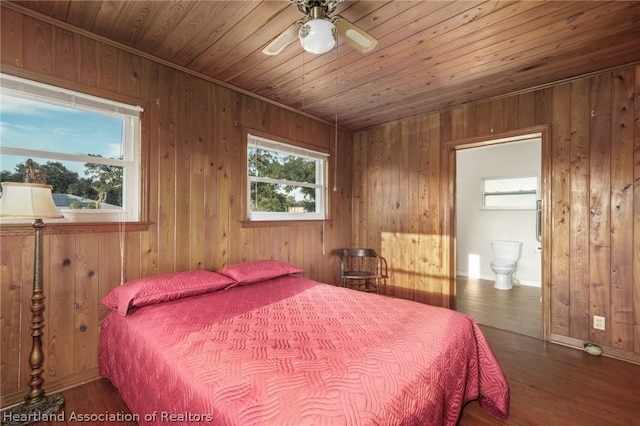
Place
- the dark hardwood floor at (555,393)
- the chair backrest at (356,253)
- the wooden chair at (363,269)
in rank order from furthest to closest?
the chair backrest at (356,253), the wooden chair at (363,269), the dark hardwood floor at (555,393)

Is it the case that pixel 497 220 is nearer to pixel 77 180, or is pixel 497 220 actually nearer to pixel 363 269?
pixel 363 269

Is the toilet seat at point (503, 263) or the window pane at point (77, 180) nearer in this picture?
the window pane at point (77, 180)

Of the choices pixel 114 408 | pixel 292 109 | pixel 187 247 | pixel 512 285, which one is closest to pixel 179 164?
pixel 187 247

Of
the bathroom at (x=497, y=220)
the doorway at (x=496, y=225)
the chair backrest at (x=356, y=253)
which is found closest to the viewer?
the chair backrest at (x=356, y=253)

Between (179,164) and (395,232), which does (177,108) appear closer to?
(179,164)

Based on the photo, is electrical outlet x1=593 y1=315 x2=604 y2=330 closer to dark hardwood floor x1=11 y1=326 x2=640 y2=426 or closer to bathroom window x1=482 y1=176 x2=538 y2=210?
dark hardwood floor x1=11 y1=326 x2=640 y2=426

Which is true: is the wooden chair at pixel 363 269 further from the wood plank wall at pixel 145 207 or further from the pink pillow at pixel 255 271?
the pink pillow at pixel 255 271

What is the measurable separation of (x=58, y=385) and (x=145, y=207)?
1.29 meters

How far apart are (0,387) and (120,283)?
802 mm

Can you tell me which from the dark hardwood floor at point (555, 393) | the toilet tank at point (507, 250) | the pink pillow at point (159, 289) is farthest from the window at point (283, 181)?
the toilet tank at point (507, 250)

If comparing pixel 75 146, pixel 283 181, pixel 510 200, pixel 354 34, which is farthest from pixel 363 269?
pixel 75 146

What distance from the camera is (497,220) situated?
5.29 m

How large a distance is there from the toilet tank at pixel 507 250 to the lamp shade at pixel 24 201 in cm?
568

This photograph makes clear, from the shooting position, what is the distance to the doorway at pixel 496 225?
13.7 ft
